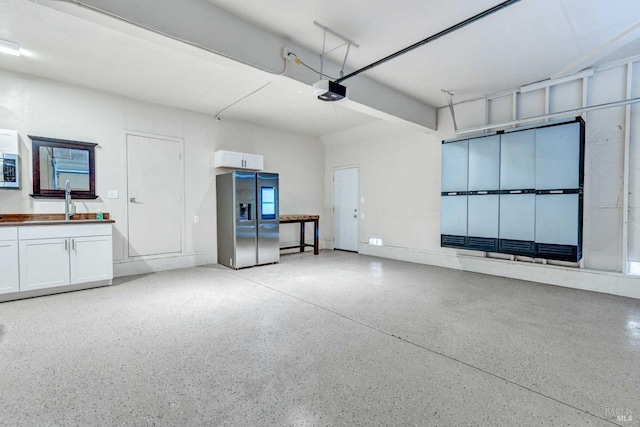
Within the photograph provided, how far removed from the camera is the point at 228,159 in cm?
588

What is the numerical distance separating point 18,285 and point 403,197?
628 centimetres

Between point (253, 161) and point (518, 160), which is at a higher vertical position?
point (253, 161)

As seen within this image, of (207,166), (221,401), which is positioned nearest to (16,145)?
(207,166)

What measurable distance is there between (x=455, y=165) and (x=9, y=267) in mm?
6514

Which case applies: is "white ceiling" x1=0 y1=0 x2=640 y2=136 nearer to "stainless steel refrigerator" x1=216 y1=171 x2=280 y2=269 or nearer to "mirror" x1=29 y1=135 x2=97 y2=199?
"mirror" x1=29 y1=135 x2=97 y2=199

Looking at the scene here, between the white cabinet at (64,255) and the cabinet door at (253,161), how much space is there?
2764mm

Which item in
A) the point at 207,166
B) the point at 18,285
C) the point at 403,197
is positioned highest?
the point at 207,166

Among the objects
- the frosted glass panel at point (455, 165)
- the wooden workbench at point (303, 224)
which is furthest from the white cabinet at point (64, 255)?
the frosted glass panel at point (455, 165)

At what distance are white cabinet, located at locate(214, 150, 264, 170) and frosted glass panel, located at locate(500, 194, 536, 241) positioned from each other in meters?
4.63

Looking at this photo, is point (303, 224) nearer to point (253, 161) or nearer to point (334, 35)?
point (253, 161)

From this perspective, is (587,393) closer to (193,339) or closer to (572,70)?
(193,339)

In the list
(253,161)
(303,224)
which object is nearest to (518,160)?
(303,224)

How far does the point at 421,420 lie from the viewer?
164cm

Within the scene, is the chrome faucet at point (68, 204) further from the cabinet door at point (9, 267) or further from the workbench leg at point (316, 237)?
the workbench leg at point (316, 237)
